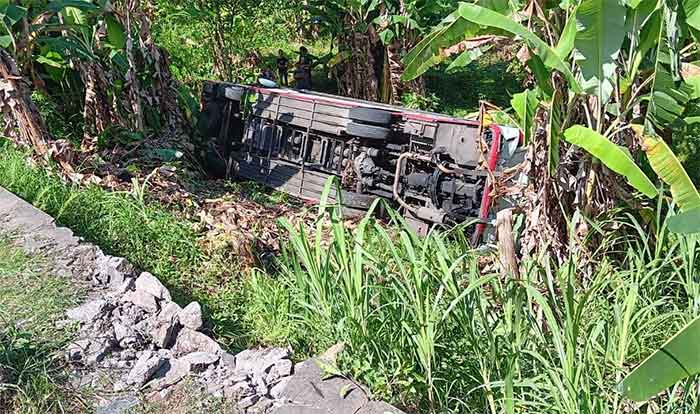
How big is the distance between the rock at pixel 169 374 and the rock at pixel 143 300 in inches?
19.5

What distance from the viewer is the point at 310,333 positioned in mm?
3293

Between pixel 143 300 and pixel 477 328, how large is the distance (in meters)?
1.78

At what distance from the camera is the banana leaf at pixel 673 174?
9.38 ft

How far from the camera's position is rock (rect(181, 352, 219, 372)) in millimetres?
3043

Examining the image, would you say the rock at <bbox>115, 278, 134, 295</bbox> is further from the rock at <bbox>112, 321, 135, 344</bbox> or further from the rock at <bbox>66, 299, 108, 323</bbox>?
the rock at <bbox>112, 321, 135, 344</bbox>

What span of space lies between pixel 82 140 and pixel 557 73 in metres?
4.29

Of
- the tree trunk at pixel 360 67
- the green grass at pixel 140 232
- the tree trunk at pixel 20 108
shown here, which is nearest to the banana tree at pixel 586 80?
the green grass at pixel 140 232

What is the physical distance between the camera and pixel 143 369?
119 inches

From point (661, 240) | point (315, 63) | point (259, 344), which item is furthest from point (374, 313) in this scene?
point (315, 63)

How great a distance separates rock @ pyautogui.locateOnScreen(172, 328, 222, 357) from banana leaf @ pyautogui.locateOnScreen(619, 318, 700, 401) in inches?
72.0

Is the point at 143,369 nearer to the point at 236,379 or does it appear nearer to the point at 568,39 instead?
the point at 236,379

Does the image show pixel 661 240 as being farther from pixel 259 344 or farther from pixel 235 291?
pixel 235 291

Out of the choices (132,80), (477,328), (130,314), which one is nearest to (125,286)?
(130,314)

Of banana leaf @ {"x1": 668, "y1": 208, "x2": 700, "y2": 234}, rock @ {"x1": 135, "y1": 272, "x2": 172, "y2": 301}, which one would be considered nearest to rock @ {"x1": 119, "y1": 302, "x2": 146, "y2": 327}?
rock @ {"x1": 135, "y1": 272, "x2": 172, "y2": 301}
